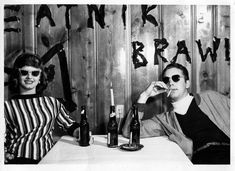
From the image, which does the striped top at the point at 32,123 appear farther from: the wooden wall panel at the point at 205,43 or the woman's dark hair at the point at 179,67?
the wooden wall panel at the point at 205,43

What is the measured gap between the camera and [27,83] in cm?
157

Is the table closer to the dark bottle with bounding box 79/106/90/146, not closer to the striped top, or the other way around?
the dark bottle with bounding box 79/106/90/146

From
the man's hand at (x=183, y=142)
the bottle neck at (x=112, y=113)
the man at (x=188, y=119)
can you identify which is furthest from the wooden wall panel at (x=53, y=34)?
the man's hand at (x=183, y=142)

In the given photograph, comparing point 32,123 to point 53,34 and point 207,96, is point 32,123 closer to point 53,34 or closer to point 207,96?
point 53,34

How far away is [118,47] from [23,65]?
0.52 metres

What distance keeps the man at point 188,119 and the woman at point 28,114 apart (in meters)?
0.44

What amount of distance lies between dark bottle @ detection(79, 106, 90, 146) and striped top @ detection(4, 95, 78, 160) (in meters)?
0.08

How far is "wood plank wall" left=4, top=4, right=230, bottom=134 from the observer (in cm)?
162

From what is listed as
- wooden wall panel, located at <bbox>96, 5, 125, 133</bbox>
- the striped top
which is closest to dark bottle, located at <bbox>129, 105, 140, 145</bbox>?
wooden wall panel, located at <bbox>96, 5, 125, 133</bbox>

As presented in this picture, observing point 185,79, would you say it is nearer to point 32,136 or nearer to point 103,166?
point 103,166

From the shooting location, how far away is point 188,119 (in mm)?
1621

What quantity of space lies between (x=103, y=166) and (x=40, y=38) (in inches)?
30.6

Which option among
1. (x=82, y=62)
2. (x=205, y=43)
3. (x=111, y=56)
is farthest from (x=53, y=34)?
(x=205, y=43)

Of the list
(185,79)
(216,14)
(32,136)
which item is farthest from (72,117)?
(216,14)
